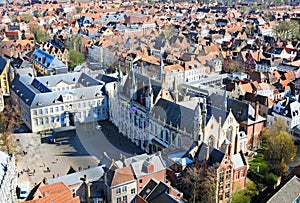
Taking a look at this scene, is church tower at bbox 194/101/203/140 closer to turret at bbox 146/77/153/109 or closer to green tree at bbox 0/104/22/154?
turret at bbox 146/77/153/109

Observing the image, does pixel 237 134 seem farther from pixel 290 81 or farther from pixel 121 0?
pixel 121 0

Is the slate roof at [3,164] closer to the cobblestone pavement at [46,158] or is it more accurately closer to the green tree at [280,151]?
the cobblestone pavement at [46,158]

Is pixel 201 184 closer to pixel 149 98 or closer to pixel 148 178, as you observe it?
pixel 148 178

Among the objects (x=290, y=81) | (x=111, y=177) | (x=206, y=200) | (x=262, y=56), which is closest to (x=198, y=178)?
(x=206, y=200)

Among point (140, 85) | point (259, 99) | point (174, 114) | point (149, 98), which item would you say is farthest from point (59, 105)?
point (259, 99)

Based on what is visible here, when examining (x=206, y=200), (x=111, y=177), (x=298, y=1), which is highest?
(x=298, y=1)

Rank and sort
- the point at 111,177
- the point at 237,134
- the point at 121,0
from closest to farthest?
the point at 111,177, the point at 237,134, the point at 121,0

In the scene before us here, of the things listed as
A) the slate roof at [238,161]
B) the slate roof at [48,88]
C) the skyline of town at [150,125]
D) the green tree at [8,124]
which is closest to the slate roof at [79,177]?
the skyline of town at [150,125]
